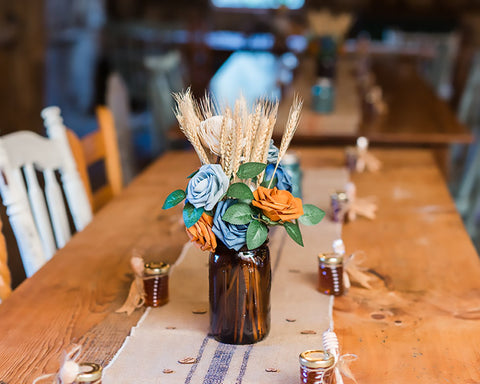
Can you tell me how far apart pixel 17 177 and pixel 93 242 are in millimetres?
275

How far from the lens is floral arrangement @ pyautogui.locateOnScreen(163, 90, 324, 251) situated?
958 millimetres

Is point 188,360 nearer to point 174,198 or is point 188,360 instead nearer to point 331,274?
point 174,198

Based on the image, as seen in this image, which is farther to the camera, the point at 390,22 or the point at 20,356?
the point at 390,22

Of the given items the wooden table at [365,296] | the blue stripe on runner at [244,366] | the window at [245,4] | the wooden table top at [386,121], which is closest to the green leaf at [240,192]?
the wooden table at [365,296]

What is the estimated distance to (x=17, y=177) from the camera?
1647 millimetres

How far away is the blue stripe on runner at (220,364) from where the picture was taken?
3.15ft

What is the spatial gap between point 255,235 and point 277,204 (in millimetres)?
59

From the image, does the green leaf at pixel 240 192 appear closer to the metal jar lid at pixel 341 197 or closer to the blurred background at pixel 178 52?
the metal jar lid at pixel 341 197

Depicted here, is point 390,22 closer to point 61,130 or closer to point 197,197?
point 61,130

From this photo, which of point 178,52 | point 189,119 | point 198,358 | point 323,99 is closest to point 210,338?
point 198,358

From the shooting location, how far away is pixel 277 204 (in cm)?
95

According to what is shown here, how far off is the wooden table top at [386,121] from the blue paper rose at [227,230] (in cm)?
131

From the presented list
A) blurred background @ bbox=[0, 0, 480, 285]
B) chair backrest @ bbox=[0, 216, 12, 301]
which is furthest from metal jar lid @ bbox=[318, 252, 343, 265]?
blurred background @ bbox=[0, 0, 480, 285]

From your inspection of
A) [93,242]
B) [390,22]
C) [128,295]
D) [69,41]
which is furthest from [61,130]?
[390,22]
